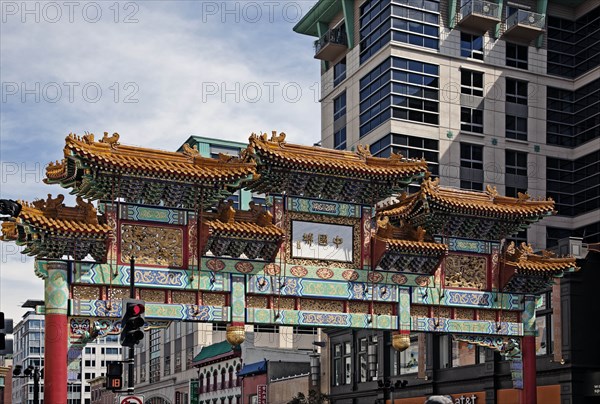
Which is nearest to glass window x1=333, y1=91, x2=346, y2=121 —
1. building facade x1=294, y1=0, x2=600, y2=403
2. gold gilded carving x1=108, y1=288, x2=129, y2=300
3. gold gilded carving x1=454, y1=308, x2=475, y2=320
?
building facade x1=294, y1=0, x2=600, y2=403

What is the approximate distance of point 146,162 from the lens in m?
27.7

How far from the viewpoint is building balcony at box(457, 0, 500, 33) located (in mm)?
64125

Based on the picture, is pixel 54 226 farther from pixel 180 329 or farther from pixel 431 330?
pixel 180 329

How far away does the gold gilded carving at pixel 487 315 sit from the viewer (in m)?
32.9

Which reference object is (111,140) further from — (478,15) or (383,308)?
(478,15)

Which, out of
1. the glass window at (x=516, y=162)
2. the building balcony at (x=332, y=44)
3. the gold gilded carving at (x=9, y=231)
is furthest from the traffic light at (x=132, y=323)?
the building balcony at (x=332, y=44)

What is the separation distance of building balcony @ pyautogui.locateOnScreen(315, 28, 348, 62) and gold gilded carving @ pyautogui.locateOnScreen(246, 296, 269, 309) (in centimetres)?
4260

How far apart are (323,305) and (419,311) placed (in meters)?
3.62

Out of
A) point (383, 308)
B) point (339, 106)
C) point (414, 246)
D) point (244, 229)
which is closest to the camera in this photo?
point (244, 229)

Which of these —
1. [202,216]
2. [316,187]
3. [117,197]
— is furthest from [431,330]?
[117,197]

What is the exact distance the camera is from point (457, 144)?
64.0m

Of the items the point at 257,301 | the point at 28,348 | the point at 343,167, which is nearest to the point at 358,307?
the point at 257,301

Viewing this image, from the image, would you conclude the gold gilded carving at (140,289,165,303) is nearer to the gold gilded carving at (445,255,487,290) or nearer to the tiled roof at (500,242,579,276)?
the gold gilded carving at (445,255,487,290)

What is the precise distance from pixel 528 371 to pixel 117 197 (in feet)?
50.2
